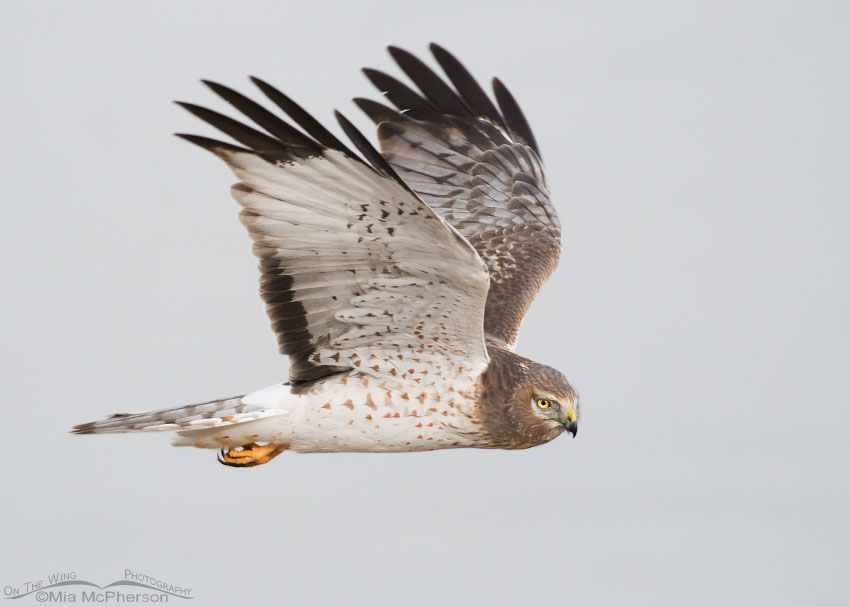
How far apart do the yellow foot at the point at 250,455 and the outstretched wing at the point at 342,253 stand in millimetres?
571

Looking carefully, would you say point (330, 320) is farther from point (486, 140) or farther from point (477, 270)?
point (486, 140)

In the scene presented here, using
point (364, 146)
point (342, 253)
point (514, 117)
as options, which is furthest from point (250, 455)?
point (514, 117)

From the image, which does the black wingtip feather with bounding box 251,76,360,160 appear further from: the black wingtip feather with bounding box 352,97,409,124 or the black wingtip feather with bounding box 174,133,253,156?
the black wingtip feather with bounding box 352,97,409,124

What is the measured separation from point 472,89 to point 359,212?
449 centimetres

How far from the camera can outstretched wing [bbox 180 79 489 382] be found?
22.5 ft

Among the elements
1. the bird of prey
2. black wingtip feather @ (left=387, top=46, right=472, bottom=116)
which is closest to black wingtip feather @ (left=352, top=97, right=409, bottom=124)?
black wingtip feather @ (left=387, top=46, right=472, bottom=116)

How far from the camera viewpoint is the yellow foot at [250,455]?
330 inches

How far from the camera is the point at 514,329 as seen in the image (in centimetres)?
952

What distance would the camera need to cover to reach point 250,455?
27.5 ft

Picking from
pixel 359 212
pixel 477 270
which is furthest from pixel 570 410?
pixel 359 212

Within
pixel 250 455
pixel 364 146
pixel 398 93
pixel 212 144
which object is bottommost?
Result: pixel 250 455

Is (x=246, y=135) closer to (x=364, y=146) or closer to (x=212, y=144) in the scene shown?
(x=212, y=144)

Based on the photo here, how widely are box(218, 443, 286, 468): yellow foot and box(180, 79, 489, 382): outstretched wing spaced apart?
0.57 meters

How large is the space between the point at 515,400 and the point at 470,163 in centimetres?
353
